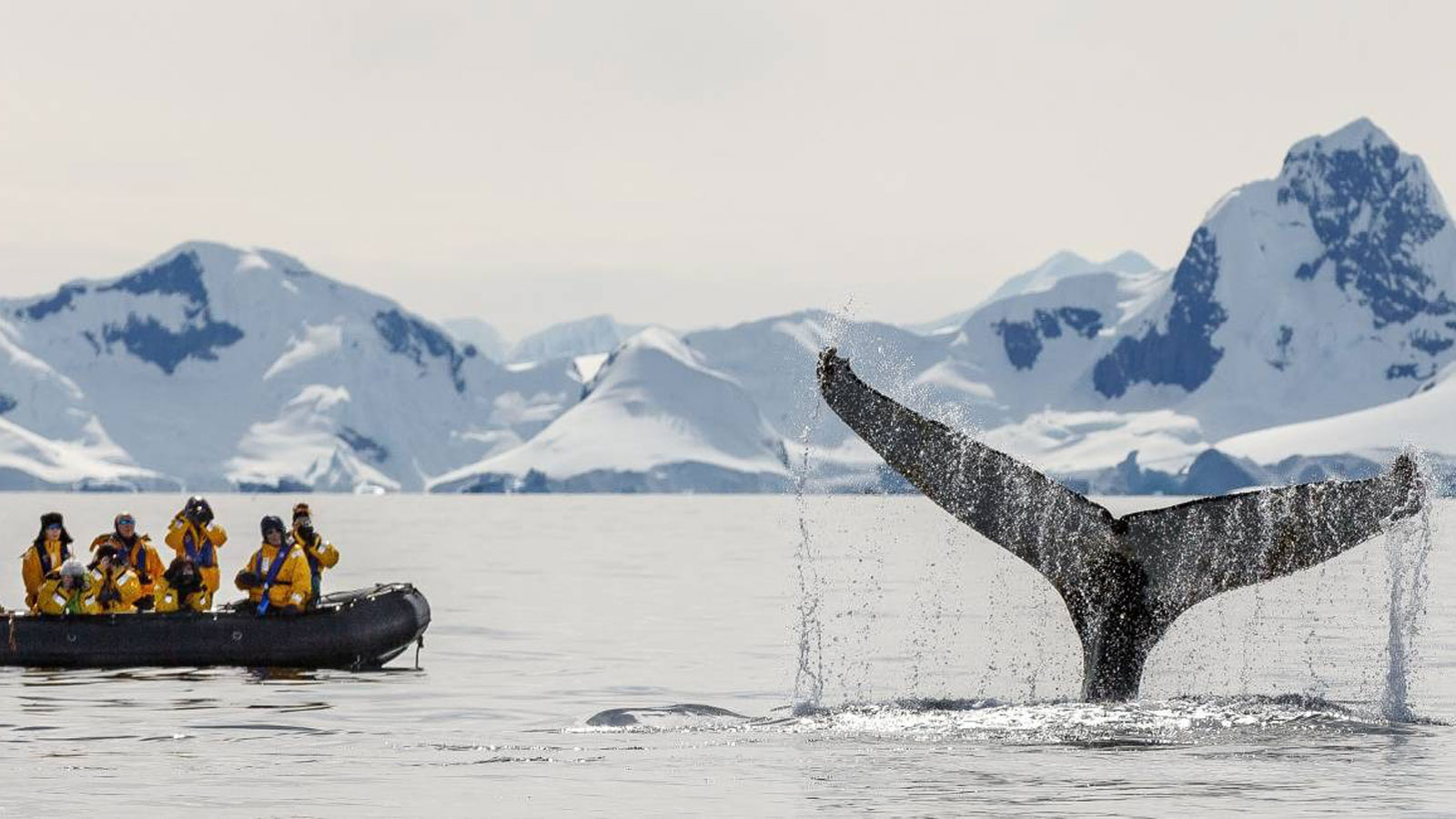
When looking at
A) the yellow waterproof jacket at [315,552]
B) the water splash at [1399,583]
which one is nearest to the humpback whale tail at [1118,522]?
the water splash at [1399,583]

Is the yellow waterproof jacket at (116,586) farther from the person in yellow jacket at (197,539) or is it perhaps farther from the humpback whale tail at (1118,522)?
the humpback whale tail at (1118,522)

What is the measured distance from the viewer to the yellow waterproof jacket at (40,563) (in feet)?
83.0

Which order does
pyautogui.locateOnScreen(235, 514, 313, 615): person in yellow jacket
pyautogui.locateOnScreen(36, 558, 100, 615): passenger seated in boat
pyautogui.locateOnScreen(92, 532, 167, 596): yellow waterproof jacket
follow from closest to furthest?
pyautogui.locateOnScreen(235, 514, 313, 615): person in yellow jacket < pyautogui.locateOnScreen(36, 558, 100, 615): passenger seated in boat < pyautogui.locateOnScreen(92, 532, 167, 596): yellow waterproof jacket

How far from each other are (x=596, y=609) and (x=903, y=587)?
1285 cm

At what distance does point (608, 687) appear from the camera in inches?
987

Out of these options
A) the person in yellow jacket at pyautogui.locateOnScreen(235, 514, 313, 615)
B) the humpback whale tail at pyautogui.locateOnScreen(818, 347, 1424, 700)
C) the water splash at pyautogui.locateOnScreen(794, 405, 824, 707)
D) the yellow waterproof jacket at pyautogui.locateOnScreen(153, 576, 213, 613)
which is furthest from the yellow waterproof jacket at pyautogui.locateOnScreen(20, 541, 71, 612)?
the humpback whale tail at pyautogui.locateOnScreen(818, 347, 1424, 700)

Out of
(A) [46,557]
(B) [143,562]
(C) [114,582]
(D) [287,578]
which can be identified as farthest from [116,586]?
(D) [287,578]

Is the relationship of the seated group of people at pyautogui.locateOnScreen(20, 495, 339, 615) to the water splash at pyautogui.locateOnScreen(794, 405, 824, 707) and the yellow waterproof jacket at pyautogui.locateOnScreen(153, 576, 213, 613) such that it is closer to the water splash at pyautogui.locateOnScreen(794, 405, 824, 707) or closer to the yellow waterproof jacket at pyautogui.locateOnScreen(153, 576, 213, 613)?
the yellow waterproof jacket at pyautogui.locateOnScreen(153, 576, 213, 613)

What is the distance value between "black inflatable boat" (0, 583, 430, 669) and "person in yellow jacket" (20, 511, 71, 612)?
2.00 feet

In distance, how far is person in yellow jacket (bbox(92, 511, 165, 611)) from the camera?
25.3 m

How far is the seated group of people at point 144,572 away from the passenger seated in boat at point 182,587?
1cm

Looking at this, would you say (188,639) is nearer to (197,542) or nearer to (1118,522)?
(197,542)

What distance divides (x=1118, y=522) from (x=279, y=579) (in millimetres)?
13310

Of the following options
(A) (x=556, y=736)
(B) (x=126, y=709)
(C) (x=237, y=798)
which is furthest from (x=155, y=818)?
(B) (x=126, y=709)
